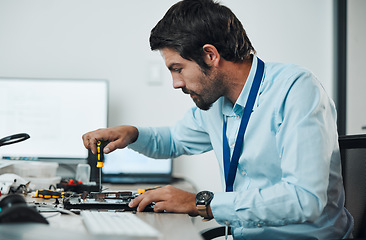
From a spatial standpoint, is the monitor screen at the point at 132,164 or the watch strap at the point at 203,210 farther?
the monitor screen at the point at 132,164

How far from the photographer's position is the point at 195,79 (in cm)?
133

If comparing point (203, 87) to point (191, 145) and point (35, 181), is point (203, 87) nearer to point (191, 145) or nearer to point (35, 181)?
point (191, 145)

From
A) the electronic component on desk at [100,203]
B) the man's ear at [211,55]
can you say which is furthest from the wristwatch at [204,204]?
the man's ear at [211,55]

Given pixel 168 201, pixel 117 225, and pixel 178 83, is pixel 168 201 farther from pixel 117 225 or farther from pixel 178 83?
pixel 178 83

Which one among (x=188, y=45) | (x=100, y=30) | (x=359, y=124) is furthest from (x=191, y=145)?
(x=359, y=124)

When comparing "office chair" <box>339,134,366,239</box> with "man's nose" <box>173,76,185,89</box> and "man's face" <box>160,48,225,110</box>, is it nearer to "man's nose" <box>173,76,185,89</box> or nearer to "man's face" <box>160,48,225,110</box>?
"man's face" <box>160,48,225,110</box>

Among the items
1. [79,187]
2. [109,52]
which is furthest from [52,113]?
[79,187]

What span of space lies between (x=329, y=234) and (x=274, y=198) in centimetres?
31

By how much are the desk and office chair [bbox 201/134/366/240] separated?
0.25 meters

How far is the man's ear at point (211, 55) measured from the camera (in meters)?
1.29

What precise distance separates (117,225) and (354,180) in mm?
846

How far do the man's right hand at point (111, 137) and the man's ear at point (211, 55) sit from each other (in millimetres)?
390

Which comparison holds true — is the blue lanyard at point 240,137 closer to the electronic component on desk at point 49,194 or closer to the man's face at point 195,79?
the man's face at point 195,79

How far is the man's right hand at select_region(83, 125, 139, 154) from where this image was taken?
133cm
